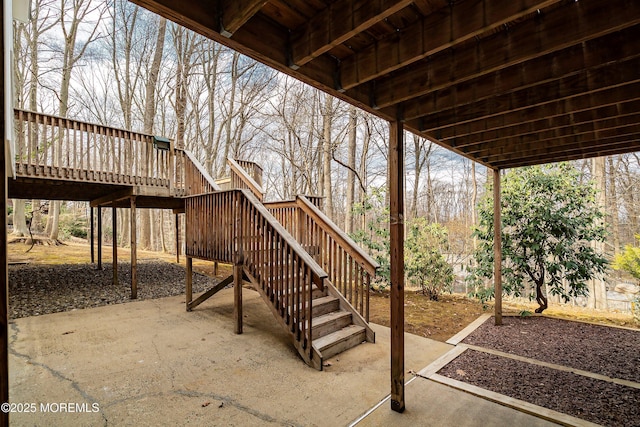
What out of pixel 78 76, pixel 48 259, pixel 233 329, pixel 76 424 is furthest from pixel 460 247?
pixel 78 76

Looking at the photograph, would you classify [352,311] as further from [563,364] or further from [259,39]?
[259,39]

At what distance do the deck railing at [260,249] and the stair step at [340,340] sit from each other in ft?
0.79

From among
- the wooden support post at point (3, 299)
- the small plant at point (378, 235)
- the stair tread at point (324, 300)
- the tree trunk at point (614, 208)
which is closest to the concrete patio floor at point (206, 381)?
the stair tread at point (324, 300)

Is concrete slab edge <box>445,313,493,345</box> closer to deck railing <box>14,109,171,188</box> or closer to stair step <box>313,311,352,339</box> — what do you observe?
stair step <box>313,311,352,339</box>

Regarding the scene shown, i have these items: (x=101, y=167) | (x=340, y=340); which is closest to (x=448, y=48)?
(x=340, y=340)

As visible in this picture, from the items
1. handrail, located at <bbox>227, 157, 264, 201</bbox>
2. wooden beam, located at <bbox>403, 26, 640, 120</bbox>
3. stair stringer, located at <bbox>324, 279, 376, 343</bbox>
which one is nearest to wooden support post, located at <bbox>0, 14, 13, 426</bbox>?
wooden beam, located at <bbox>403, 26, 640, 120</bbox>

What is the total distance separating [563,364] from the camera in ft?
A: 11.5

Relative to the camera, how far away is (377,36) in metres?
2.12

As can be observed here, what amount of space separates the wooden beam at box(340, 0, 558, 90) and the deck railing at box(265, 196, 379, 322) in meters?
2.69

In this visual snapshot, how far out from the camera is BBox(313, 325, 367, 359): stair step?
145 inches

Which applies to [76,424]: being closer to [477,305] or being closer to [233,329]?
[233,329]

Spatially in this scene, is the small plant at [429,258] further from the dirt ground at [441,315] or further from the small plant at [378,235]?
the small plant at [378,235]

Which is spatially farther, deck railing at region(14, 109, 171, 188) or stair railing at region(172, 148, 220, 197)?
stair railing at region(172, 148, 220, 197)

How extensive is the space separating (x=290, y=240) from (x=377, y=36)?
2469 mm
